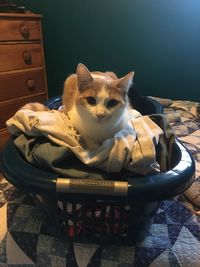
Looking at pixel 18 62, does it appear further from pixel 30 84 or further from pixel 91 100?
pixel 91 100

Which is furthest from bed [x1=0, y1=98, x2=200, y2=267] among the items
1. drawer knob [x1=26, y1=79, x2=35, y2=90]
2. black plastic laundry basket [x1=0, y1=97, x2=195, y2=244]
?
drawer knob [x1=26, y1=79, x2=35, y2=90]

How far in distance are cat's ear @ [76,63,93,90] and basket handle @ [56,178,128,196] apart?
35 centimetres

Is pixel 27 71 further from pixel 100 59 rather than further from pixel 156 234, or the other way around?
pixel 156 234

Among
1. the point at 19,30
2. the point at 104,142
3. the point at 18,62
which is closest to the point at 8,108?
the point at 18,62

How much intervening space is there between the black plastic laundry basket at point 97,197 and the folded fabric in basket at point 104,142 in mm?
53

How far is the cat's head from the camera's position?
0.77m

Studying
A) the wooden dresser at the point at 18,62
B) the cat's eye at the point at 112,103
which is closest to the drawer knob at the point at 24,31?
the wooden dresser at the point at 18,62

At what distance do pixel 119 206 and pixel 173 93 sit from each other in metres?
1.50

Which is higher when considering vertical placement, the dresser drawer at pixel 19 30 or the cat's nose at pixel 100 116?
the dresser drawer at pixel 19 30

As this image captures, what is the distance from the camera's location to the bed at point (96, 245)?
675mm

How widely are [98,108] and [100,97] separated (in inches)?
1.5

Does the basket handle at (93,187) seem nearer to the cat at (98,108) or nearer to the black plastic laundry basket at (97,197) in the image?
the black plastic laundry basket at (97,197)

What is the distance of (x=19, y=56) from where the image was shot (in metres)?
1.68

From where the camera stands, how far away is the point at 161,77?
1952 millimetres
